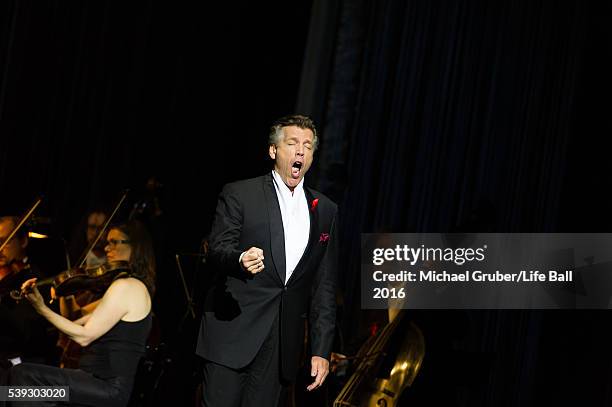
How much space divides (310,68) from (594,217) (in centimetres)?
236

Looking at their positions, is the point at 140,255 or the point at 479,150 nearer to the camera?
the point at 140,255

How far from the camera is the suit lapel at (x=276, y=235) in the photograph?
2637mm

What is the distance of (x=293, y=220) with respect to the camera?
2.71 meters

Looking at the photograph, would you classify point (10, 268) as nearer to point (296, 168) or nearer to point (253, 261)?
point (296, 168)

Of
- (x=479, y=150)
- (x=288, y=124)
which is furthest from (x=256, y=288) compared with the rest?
(x=479, y=150)

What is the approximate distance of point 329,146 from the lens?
5691 mm

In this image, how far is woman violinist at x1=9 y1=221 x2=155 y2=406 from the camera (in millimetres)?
3223

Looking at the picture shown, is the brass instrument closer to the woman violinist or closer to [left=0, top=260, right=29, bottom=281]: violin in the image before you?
the woman violinist

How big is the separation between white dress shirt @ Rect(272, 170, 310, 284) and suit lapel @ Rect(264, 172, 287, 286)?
0.02 m

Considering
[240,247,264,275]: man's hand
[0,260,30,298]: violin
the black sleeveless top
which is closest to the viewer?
[240,247,264,275]: man's hand

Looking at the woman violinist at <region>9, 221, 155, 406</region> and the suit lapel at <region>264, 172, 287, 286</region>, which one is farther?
the woman violinist at <region>9, 221, 155, 406</region>

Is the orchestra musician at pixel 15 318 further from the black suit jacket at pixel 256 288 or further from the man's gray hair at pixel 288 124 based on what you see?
the man's gray hair at pixel 288 124

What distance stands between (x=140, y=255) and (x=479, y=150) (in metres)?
2.42

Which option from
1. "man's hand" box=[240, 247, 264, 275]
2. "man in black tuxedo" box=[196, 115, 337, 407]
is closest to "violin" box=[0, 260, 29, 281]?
"man in black tuxedo" box=[196, 115, 337, 407]
